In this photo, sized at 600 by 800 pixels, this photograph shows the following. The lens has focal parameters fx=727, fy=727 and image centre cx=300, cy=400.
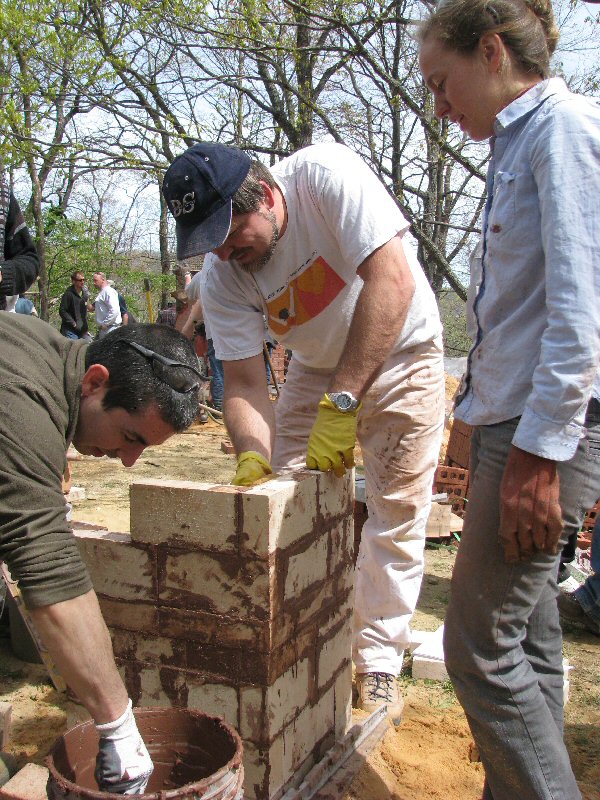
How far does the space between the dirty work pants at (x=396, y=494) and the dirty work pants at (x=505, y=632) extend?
1.10 meters

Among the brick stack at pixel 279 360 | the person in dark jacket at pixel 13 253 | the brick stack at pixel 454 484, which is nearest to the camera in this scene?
the person in dark jacket at pixel 13 253

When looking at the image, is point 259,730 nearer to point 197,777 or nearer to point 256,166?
point 197,777

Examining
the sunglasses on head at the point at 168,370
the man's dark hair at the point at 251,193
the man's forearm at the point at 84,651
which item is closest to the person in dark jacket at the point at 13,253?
the man's dark hair at the point at 251,193

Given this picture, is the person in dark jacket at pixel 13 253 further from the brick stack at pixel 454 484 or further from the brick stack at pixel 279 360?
the brick stack at pixel 279 360

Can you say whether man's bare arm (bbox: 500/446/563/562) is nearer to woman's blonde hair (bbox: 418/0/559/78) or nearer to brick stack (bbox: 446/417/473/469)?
woman's blonde hair (bbox: 418/0/559/78)

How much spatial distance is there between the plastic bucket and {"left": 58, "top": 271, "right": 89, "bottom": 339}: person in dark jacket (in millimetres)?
11170

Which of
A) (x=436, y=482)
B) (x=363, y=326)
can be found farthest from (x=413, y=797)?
(x=436, y=482)

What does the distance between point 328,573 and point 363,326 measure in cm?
86

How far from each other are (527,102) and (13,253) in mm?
3753

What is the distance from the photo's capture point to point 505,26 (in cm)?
174

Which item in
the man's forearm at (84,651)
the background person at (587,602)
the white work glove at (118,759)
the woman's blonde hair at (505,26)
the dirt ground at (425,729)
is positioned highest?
the woman's blonde hair at (505,26)

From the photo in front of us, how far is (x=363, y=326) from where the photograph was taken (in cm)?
253

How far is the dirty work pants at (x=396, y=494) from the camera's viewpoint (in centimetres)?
288

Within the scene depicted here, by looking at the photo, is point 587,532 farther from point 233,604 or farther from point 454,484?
point 233,604
